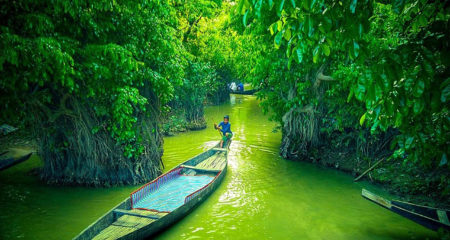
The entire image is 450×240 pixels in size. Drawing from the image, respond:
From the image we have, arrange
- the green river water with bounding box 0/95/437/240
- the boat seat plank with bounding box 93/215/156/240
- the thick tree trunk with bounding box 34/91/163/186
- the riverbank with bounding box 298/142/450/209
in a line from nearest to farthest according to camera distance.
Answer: the boat seat plank with bounding box 93/215/156/240 < the green river water with bounding box 0/95/437/240 < the riverbank with bounding box 298/142/450/209 < the thick tree trunk with bounding box 34/91/163/186

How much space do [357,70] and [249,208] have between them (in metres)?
4.42

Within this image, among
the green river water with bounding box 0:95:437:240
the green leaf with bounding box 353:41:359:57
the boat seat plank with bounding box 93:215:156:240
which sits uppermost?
the green leaf with bounding box 353:41:359:57

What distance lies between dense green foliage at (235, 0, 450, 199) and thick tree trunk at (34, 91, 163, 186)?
5.00 m

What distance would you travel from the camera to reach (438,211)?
19.7 feet

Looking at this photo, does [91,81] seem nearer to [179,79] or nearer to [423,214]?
[179,79]

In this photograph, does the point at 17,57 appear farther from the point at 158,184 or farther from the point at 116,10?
the point at 158,184

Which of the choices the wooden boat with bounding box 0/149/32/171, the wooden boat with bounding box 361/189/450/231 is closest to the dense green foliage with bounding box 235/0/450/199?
the wooden boat with bounding box 361/189/450/231

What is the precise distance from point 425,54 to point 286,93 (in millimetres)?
9749

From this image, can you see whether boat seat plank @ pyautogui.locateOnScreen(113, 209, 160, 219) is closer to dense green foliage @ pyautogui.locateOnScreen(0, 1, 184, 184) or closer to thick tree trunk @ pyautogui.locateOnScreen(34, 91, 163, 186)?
dense green foliage @ pyautogui.locateOnScreen(0, 1, 184, 184)

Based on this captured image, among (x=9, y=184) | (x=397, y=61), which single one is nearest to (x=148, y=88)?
(x=9, y=184)

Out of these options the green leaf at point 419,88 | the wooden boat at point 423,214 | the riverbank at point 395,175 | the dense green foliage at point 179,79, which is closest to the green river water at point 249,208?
the riverbank at point 395,175

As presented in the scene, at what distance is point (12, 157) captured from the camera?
10.8 metres

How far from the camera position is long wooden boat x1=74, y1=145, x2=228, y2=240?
226 inches

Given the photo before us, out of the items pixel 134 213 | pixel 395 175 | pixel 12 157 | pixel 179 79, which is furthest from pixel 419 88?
pixel 12 157
